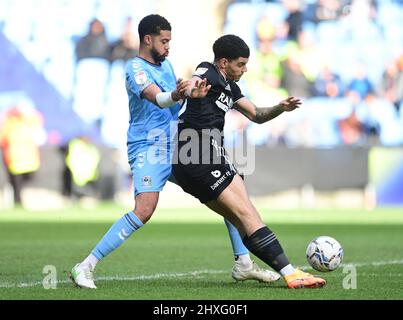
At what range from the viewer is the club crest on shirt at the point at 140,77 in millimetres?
7438

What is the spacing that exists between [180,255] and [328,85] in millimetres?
14602

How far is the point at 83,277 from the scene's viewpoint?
7.12 m

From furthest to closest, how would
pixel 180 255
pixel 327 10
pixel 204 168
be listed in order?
1. pixel 327 10
2. pixel 180 255
3. pixel 204 168

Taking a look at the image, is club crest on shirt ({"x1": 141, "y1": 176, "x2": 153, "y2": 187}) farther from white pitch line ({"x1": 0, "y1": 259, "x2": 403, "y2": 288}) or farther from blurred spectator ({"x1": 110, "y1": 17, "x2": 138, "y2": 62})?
blurred spectator ({"x1": 110, "y1": 17, "x2": 138, "y2": 62})

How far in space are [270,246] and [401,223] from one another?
951 centimetres

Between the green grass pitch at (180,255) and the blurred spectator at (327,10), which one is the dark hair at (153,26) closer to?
the green grass pitch at (180,255)

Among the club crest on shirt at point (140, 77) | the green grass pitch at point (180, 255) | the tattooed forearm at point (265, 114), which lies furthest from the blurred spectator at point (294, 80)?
the club crest on shirt at point (140, 77)

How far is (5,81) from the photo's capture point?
24359 millimetres

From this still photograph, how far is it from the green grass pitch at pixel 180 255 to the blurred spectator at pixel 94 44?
21.6ft

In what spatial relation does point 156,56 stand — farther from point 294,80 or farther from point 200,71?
point 294,80

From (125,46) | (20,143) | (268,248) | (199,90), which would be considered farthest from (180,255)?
(125,46)

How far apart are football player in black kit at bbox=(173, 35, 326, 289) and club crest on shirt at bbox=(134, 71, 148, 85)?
1.20ft
